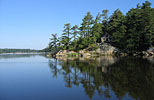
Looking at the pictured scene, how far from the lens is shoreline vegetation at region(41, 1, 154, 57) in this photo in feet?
121

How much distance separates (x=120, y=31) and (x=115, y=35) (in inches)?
86.7

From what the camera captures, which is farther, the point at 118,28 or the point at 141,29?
the point at 118,28

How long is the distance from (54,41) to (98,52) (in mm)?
19809

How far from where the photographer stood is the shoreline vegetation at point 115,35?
1455 inches

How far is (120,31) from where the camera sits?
A: 137 ft

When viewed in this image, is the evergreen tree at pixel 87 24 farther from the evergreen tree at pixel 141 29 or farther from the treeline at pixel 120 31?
the evergreen tree at pixel 141 29

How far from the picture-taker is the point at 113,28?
4309cm

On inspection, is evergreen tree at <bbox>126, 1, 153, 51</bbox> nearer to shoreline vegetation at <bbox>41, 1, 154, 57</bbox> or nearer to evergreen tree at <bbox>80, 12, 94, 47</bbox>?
shoreline vegetation at <bbox>41, 1, 154, 57</bbox>

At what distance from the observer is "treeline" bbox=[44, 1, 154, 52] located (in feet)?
118

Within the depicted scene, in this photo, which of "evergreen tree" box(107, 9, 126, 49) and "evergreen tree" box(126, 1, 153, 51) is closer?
"evergreen tree" box(126, 1, 153, 51)

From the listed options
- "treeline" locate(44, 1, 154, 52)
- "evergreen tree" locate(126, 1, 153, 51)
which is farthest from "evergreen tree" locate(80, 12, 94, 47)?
"evergreen tree" locate(126, 1, 153, 51)

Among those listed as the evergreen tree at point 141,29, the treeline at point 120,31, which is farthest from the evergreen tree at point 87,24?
the evergreen tree at point 141,29

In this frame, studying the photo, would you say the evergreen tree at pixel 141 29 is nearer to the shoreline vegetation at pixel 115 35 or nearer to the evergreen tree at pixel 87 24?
the shoreline vegetation at pixel 115 35

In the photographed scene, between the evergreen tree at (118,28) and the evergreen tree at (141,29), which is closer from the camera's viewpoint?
the evergreen tree at (141,29)
